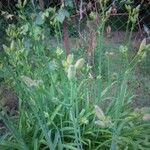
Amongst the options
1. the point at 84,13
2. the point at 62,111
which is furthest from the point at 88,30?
the point at 62,111

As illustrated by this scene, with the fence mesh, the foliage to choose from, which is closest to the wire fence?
the fence mesh

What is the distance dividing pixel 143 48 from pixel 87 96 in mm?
767

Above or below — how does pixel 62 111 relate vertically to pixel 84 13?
below

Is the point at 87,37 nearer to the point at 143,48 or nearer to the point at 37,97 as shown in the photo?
the point at 37,97

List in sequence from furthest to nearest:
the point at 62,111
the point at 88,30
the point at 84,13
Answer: the point at 88,30
the point at 84,13
the point at 62,111

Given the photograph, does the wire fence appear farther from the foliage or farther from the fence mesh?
the foliage

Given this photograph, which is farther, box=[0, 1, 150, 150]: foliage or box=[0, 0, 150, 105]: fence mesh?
box=[0, 0, 150, 105]: fence mesh

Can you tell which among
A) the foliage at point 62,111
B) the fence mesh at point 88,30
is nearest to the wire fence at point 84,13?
the fence mesh at point 88,30

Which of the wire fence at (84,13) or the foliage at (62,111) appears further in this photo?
the wire fence at (84,13)

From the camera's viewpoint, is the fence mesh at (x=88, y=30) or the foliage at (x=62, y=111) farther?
the fence mesh at (x=88, y=30)

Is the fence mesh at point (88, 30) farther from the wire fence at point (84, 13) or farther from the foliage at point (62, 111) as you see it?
the foliage at point (62, 111)

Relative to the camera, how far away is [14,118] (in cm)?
300

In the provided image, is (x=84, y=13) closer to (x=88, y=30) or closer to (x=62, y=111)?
(x=88, y=30)

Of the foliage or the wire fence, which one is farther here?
the wire fence
